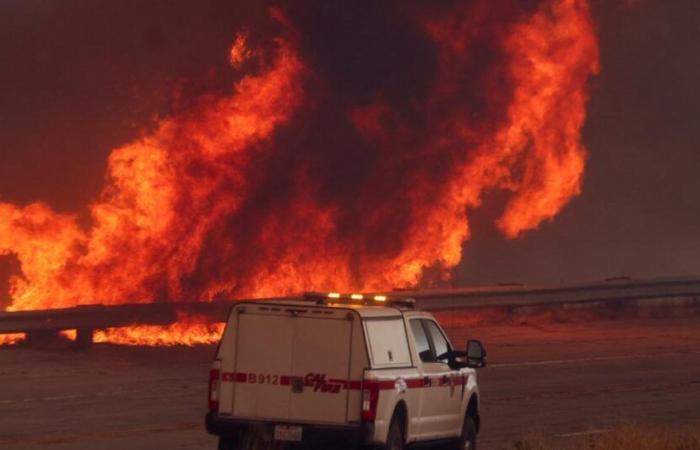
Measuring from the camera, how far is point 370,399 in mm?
13938

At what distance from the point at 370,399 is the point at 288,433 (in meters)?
0.78

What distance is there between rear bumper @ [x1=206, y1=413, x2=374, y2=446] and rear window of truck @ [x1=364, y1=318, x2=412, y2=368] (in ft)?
2.01

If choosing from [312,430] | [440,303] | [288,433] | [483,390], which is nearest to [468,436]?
[312,430]

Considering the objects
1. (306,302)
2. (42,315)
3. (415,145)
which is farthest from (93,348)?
(306,302)

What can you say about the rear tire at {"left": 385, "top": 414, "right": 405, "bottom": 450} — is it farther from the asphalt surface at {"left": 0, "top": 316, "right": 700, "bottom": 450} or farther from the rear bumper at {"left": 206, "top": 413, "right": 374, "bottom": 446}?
the asphalt surface at {"left": 0, "top": 316, "right": 700, "bottom": 450}

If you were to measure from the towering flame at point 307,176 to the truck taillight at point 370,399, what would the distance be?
42.9ft

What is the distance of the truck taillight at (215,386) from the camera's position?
14273 mm

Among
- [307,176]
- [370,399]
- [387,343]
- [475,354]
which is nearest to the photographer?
[370,399]

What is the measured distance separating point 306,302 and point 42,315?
11143 mm

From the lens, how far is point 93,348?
25984mm

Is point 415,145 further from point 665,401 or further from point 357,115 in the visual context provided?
point 665,401

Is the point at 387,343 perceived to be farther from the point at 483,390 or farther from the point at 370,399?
the point at 483,390

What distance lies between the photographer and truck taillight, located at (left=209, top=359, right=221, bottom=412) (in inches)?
562

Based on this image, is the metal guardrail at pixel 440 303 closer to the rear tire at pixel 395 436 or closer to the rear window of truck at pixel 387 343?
the rear window of truck at pixel 387 343
